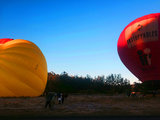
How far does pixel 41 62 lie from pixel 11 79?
168 inches

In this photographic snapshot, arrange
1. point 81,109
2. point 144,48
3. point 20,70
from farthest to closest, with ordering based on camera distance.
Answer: point 144,48 < point 20,70 < point 81,109

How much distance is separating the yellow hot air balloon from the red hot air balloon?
12.2 meters

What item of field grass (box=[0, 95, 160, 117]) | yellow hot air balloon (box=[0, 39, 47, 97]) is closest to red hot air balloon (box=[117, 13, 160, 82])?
field grass (box=[0, 95, 160, 117])

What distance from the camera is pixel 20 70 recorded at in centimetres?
1842

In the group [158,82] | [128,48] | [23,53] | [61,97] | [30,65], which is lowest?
[61,97]

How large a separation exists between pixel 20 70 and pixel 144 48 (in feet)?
50.1

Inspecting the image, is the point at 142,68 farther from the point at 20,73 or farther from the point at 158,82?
the point at 20,73

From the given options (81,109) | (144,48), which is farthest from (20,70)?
(144,48)

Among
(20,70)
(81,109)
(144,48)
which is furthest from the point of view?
(144,48)

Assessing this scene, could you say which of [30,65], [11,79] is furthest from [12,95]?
[30,65]

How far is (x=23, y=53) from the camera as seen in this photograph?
19469 mm

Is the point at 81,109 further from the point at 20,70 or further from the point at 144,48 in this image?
the point at 144,48

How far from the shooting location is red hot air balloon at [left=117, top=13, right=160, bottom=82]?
21969 millimetres

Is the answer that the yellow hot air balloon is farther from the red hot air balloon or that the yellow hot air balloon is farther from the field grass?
the red hot air balloon
